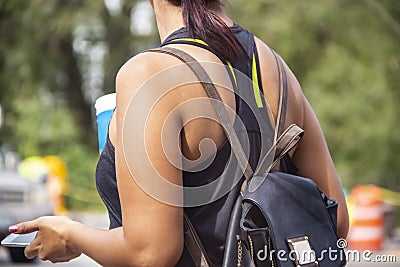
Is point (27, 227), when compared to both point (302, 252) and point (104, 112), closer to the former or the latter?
Result: point (104, 112)

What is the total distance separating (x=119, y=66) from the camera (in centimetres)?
2452

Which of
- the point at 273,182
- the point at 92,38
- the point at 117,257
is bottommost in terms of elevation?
the point at 92,38

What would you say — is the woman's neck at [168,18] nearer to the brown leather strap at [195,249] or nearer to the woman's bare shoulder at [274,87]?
the woman's bare shoulder at [274,87]

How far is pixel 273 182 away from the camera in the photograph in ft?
6.61

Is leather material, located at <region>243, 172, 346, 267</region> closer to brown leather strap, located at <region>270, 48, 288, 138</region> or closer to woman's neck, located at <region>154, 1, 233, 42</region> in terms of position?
brown leather strap, located at <region>270, 48, 288, 138</region>

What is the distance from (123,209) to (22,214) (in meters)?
11.4

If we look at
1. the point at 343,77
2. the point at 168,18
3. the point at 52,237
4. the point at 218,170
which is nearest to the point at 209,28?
the point at 168,18

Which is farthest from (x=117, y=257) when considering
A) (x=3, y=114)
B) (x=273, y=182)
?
(x=3, y=114)

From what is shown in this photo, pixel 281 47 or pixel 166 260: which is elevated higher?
pixel 166 260

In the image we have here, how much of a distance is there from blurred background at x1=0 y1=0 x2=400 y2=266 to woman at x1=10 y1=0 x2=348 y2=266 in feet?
37.0

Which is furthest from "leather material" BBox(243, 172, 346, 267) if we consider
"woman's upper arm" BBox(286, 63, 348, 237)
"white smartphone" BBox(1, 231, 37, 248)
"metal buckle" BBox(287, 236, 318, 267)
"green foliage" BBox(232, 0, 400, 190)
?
"green foliage" BBox(232, 0, 400, 190)

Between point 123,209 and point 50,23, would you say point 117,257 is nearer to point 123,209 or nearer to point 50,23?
point 123,209

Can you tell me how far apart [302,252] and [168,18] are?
0.65m

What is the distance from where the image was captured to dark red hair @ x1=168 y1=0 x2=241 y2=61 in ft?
6.83
